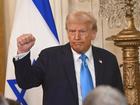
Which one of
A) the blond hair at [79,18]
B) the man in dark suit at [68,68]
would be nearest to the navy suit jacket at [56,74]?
the man in dark suit at [68,68]

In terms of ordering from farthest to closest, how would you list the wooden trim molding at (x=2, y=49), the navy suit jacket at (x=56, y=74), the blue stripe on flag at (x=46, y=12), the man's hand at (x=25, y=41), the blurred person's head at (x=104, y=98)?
1. the wooden trim molding at (x=2, y=49)
2. the blue stripe on flag at (x=46, y=12)
3. the navy suit jacket at (x=56, y=74)
4. the man's hand at (x=25, y=41)
5. the blurred person's head at (x=104, y=98)

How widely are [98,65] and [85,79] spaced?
152 millimetres

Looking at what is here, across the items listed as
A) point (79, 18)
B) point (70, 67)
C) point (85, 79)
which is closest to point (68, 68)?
point (70, 67)

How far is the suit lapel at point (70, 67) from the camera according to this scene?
234 centimetres

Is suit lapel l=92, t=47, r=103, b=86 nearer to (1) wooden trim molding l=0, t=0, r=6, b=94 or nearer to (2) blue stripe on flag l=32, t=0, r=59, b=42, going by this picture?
(2) blue stripe on flag l=32, t=0, r=59, b=42

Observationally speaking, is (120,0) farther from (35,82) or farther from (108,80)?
(35,82)

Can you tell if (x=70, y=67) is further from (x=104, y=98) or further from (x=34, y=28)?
(x=104, y=98)

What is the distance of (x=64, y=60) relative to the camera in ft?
7.96

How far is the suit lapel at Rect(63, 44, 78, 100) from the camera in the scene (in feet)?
7.69

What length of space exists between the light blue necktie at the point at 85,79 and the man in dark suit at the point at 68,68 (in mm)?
20

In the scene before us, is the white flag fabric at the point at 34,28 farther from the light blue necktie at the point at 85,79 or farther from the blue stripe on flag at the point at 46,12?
the light blue necktie at the point at 85,79

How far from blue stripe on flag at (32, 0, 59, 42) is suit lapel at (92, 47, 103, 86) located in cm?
85

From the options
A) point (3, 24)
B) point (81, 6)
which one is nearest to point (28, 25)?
point (3, 24)

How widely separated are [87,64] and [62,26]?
1.26m
